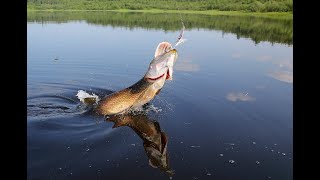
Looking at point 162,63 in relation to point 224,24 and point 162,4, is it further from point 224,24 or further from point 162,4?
point 162,4

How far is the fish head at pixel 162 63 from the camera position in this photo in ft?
17.7

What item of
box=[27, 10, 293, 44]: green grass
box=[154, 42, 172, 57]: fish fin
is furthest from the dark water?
box=[27, 10, 293, 44]: green grass

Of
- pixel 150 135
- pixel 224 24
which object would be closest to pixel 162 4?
pixel 224 24

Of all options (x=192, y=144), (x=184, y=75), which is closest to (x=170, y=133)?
(x=192, y=144)

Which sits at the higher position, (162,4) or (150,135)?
(162,4)

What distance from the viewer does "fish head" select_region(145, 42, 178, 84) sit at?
5.39 m

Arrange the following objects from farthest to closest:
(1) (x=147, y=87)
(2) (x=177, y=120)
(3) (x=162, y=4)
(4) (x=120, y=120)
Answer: (3) (x=162, y=4) → (2) (x=177, y=120) → (4) (x=120, y=120) → (1) (x=147, y=87)

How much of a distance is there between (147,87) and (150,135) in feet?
3.59

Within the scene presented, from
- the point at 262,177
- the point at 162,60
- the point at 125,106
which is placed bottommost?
the point at 262,177

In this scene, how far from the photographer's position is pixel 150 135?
675cm

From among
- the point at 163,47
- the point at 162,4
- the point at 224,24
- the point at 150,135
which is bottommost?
the point at 150,135

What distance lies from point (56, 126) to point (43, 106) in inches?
59.2
